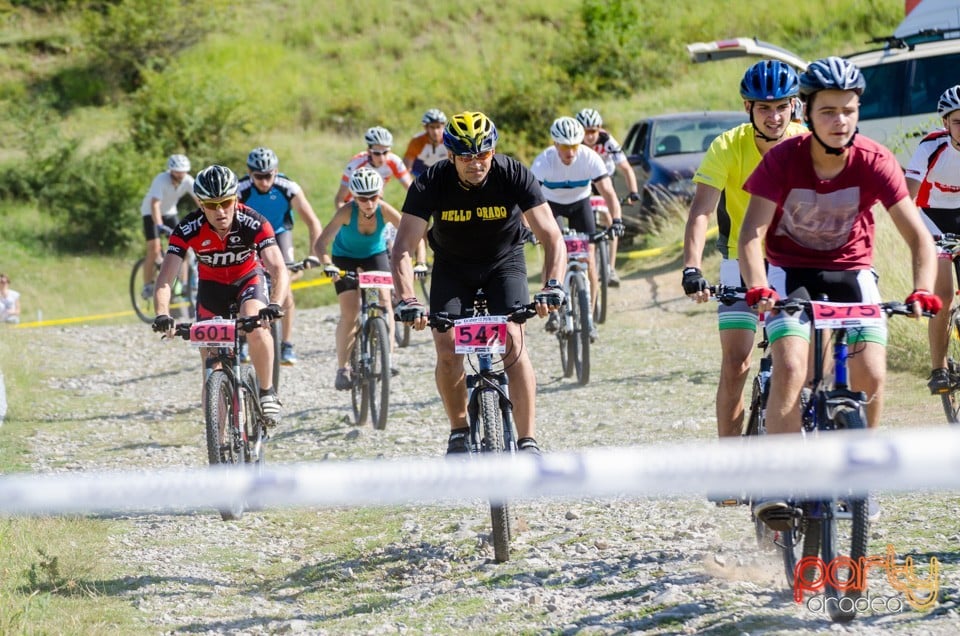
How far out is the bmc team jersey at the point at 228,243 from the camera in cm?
791

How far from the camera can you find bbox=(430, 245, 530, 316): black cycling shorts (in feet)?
21.6

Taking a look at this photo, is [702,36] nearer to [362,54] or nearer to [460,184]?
[362,54]

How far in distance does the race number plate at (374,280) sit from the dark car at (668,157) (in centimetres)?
1001

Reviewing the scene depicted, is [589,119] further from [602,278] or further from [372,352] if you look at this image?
[372,352]

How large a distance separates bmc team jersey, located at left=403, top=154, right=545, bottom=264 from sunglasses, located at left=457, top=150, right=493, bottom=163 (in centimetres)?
17

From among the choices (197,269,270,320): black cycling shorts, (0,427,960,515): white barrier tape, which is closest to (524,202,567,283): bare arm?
(197,269,270,320): black cycling shorts

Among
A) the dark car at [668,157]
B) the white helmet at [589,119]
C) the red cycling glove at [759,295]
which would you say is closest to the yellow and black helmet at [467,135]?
the red cycling glove at [759,295]

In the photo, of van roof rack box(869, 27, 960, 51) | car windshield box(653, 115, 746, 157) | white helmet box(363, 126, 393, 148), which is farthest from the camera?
car windshield box(653, 115, 746, 157)

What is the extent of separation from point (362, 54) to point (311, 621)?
44295mm

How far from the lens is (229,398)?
7406 millimetres

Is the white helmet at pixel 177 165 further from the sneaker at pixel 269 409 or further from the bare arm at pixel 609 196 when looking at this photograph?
the sneaker at pixel 269 409

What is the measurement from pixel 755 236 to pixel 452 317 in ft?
5.93

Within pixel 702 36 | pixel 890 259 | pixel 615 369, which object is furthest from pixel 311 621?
pixel 702 36

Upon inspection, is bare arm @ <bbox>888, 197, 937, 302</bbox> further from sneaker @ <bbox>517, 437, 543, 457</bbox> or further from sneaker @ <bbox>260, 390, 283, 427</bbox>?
sneaker @ <bbox>260, 390, 283, 427</bbox>
